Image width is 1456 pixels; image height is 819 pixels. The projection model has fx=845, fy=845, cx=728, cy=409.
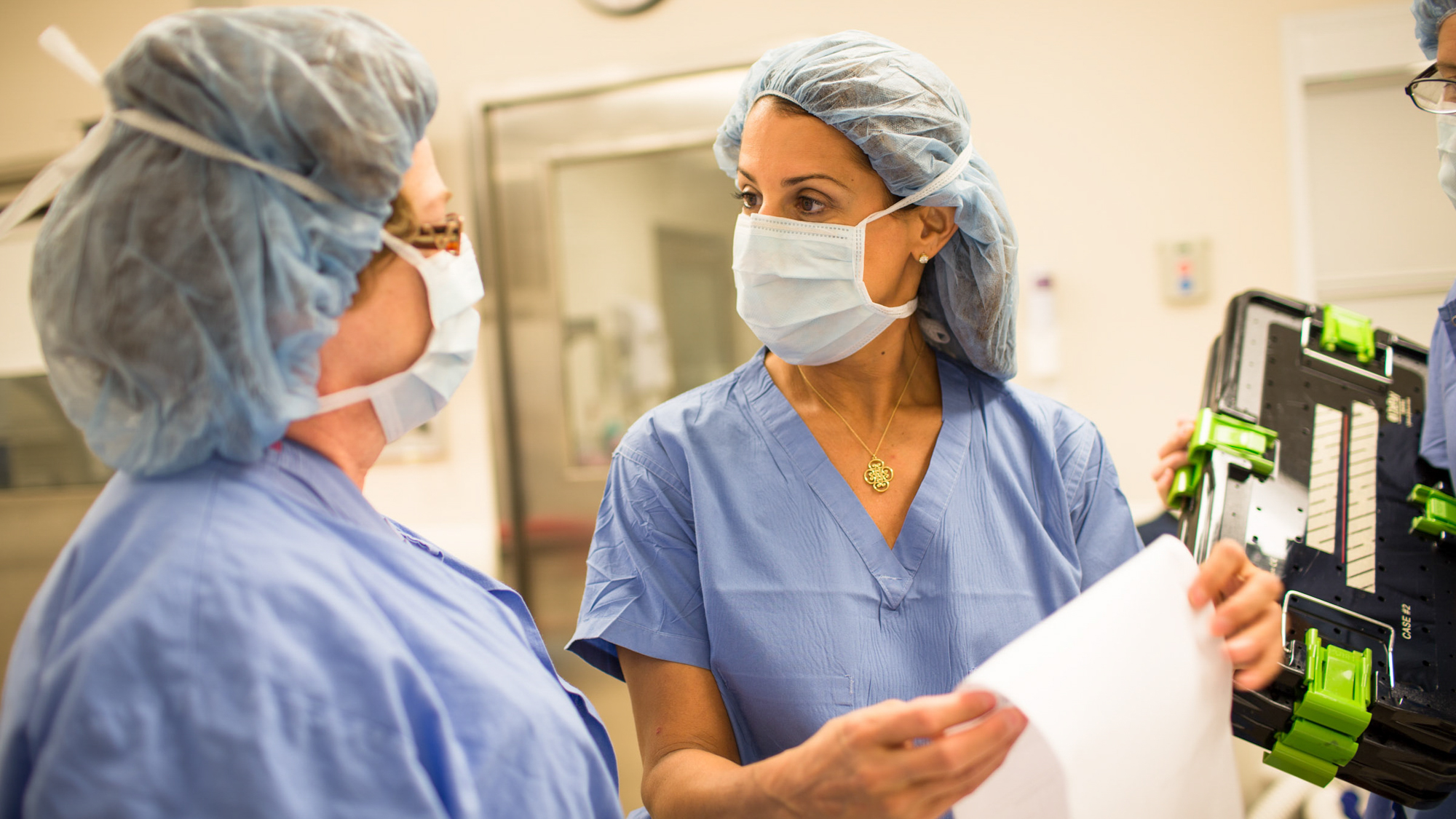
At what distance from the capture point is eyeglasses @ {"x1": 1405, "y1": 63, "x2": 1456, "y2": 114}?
3.45 feet

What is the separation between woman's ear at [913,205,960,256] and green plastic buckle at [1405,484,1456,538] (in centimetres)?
67

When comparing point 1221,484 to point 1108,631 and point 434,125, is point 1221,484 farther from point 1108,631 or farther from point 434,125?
point 434,125

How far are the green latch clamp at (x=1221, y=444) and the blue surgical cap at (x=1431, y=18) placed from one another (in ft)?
1.86

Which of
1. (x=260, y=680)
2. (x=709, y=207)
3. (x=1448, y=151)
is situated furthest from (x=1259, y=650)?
(x=709, y=207)

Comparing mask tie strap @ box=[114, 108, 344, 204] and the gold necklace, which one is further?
the gold necklace

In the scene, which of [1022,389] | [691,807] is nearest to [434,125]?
[1022,389]

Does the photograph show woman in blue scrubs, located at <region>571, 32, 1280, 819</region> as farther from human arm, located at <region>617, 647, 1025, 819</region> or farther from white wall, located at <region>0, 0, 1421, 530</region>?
white wall, located at <region>0, 0, 1421, 530</region>

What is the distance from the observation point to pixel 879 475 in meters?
1.08

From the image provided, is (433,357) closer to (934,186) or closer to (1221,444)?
(934,186)

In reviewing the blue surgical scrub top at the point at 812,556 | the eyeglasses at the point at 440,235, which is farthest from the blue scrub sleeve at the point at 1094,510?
the eyeglasses at the point at 440,235

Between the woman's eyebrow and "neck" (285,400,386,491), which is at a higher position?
the woman's eyebrow

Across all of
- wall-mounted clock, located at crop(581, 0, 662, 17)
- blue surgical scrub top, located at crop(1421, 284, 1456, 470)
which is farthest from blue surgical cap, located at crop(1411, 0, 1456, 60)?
wall-mounted clock, located at crop(581, 0, 662, 17)

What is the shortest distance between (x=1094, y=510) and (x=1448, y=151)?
2.20 ft

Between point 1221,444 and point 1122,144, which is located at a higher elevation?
point 1122,144
